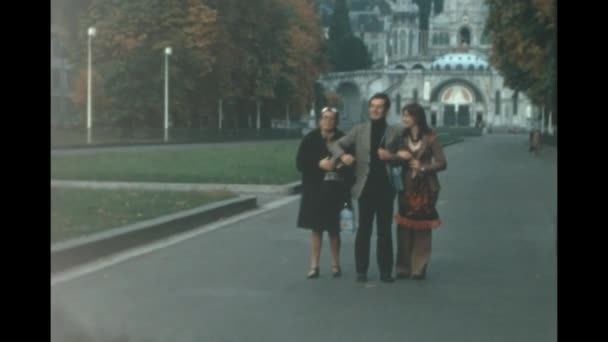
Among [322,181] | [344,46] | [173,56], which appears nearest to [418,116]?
[322,181]

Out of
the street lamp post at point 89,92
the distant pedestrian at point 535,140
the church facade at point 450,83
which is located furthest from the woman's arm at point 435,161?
the church facade at point 450,83

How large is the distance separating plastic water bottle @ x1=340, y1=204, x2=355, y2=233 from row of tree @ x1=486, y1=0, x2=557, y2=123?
2488cm

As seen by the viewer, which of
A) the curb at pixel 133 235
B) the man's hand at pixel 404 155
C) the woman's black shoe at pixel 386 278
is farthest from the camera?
the curb at pixel 133 235

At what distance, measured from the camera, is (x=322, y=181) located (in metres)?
9.89

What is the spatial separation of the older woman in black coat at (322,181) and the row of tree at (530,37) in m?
24.9

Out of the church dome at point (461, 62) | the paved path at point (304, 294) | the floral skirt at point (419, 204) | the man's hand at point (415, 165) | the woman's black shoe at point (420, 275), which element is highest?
the church dome at point (461, 62)

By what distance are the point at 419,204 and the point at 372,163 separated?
2.12 feet

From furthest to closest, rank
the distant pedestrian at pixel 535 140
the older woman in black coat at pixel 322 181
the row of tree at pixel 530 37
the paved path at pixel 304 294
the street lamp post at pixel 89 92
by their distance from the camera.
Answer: the distant pedestrian at pixel 535 140
the street lamp post at pixel 89 92
the row of tree at pixel 530 37
the older woman in black coat at pixel 322 181
the paved path at pixel 304 294

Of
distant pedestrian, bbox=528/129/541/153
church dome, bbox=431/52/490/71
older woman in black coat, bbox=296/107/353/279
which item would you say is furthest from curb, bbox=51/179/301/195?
church dome, bbox=431/52/490/71

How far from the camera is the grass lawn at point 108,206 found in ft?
43.3

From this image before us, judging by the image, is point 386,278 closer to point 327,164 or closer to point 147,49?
point 327,164

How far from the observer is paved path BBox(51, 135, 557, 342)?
7645 millimetres

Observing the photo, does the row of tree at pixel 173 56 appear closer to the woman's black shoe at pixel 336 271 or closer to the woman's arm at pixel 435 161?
the woman's black shoe at pixel 336 271

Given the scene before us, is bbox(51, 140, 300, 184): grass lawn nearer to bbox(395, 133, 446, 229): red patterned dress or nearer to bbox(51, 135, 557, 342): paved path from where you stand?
bbox(51, 135, 557, 342): paved path
